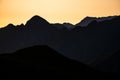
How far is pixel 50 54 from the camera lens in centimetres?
13688

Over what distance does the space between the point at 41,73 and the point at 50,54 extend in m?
48.6

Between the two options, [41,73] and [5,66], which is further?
[41,73]

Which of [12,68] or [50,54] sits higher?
[50,54]

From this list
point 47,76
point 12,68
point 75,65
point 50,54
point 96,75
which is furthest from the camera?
point 50,54

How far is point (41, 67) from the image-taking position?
327ft

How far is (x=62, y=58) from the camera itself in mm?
133875

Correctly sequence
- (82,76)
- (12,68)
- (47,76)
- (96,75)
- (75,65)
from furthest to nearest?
(75,65) → (96,75) → (82,76) → (47,76) → (12,68)

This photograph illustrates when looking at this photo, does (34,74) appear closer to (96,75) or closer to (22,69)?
(22,69)

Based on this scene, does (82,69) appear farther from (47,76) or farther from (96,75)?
(47,76)

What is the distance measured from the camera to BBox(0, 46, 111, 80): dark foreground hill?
81.5 m

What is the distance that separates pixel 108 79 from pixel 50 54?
2974 centimetres

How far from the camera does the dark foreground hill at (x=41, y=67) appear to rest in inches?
3210

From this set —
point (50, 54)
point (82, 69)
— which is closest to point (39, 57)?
point (50, 54)

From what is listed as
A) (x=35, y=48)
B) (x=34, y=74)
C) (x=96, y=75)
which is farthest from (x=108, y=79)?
(x=34, y=74)
